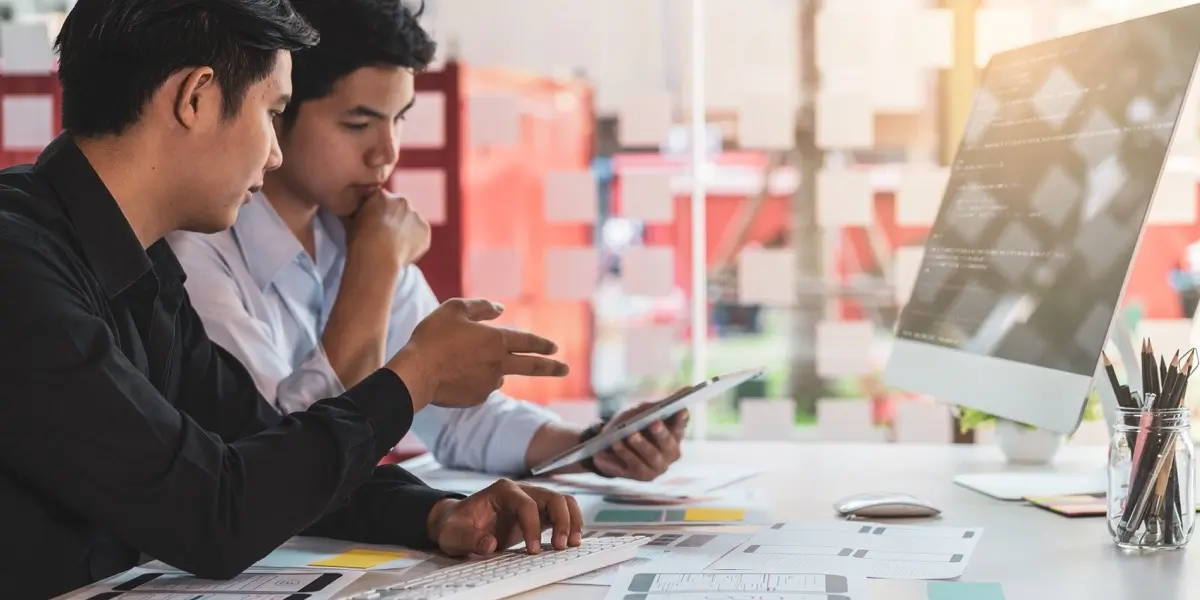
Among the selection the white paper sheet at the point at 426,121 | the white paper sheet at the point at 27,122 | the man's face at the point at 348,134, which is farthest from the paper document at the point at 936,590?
the white paper sheet at the point at 27,122

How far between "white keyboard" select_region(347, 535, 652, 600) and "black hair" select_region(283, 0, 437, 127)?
892 mm

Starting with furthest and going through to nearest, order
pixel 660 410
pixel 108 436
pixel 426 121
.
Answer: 1. pixel 426 121
2. pixel 660 410
3. pixel 108 436

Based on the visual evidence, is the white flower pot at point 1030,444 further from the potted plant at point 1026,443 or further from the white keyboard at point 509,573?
the white keyboard at point 509,573

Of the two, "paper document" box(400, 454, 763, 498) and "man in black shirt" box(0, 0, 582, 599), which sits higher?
"man in black shirt" box(0, 0, 582, 599)

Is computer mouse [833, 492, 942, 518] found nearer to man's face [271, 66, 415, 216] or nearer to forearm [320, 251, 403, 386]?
forearm [320, 251, 403, 386]

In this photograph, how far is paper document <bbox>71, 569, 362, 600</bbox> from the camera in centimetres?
104

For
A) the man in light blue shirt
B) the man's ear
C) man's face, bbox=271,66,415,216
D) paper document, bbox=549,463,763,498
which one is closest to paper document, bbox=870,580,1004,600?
paper document, bbox=549,463,763,498

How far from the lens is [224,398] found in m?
1.38

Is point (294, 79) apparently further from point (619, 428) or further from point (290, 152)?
point (619, 428)

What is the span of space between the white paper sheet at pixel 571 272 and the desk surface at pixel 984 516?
1.72m

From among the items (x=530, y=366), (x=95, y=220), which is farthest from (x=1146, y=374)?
(x=95, y=220)

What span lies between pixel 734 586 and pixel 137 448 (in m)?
0.50

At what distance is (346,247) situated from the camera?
6.42ft

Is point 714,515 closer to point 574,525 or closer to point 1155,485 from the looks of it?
point 574,525
